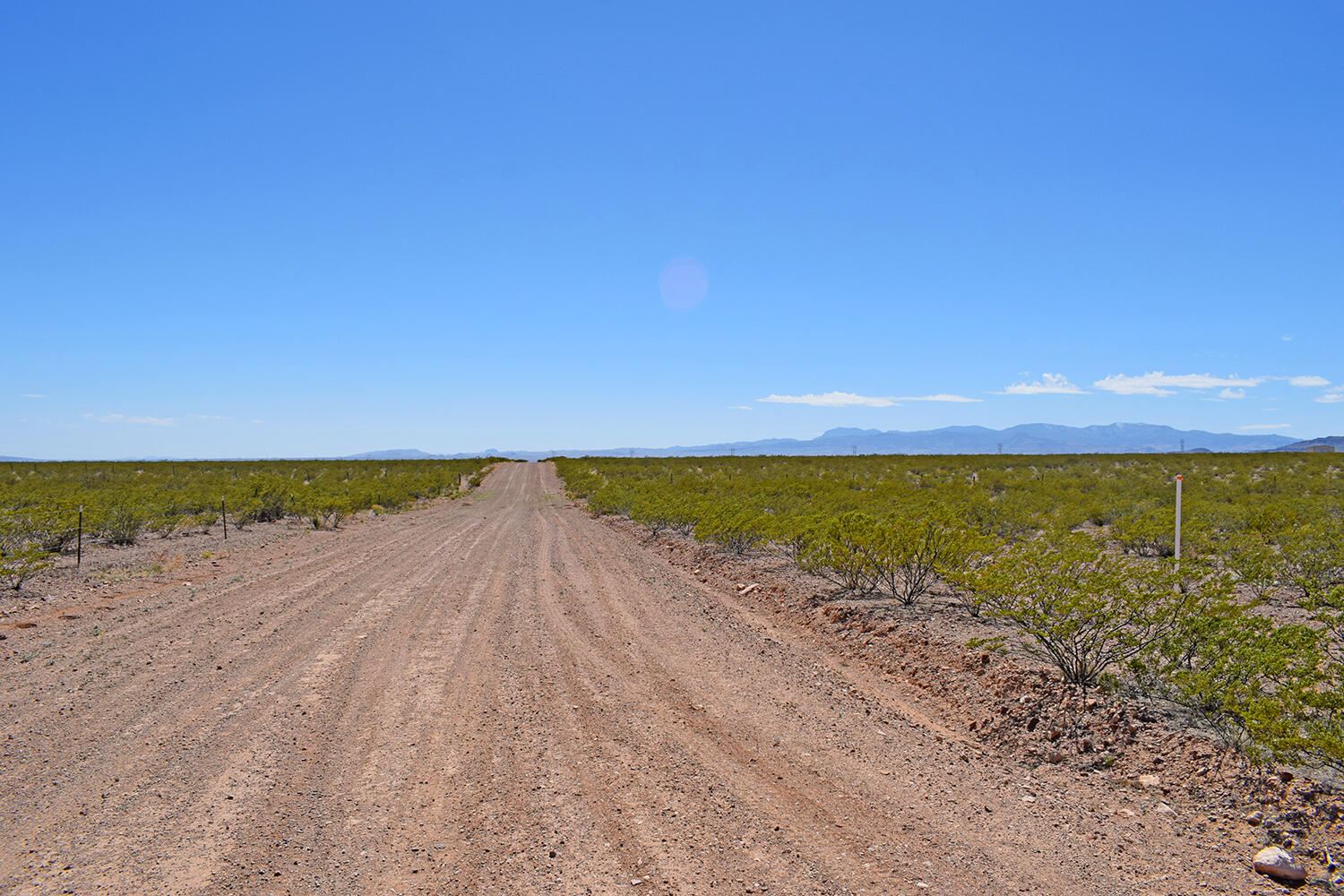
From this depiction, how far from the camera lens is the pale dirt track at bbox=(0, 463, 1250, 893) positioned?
4176 mm

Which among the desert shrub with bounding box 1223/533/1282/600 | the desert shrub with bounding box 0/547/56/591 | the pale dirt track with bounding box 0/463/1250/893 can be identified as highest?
the desert shrub with bounding box 1223/533/1282/600

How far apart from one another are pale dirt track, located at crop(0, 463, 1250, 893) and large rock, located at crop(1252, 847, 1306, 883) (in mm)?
200

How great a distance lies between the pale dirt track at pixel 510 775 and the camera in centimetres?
418

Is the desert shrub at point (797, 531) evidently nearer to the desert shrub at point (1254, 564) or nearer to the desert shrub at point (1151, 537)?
the desert shrub at point (1254, 564)

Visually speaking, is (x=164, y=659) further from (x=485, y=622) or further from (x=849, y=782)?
(x=849, y=782)

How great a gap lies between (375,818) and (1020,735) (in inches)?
214

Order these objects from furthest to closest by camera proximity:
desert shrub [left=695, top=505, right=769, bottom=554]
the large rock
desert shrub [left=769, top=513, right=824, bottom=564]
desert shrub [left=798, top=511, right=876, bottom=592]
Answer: desert shrub [left=695, top=505, right=769, bottom=554], desert shrub [left=769, top=513, right=824, bottom=564], desert shrub [left=798, top=511, right=876, bottom=592], the large rock

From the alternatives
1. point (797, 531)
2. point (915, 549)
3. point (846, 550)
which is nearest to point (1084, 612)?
point (915, 549)

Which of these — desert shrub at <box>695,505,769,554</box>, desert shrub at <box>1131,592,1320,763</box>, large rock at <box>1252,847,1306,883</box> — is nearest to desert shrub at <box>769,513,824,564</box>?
desert shrub at <box>695,505,769,554</box>

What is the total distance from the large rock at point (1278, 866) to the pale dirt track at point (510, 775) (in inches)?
7.9

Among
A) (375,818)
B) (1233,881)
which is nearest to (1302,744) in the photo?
(1233,881)

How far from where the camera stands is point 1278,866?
13.5ft

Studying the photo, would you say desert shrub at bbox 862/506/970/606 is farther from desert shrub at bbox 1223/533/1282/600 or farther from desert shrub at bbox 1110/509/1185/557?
desert shrub at bbox 1110/509/1185/557

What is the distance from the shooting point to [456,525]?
24.1 m
